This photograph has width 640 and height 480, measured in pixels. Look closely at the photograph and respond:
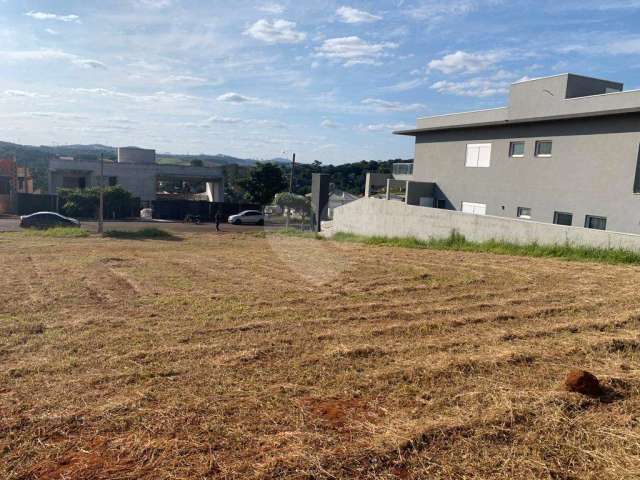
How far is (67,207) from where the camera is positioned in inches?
1412

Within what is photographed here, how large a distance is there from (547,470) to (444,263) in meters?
8.60

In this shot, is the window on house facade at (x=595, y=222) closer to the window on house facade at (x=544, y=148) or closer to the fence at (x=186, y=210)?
the window on house facade at (x=544, y=148)

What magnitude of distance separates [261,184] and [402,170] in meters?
22.2

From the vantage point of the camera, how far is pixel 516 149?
67.5ft

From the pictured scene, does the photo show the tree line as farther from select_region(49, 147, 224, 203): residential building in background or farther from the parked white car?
the parked white car

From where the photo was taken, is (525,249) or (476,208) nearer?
(525,249)

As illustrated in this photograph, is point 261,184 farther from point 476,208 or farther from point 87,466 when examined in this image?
point 87,466

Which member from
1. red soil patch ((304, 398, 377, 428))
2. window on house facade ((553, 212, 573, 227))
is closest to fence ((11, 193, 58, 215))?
window on house facade ((553, 212, 573, 227))

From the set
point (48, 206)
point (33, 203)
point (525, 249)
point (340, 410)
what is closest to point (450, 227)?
point (525, 249)

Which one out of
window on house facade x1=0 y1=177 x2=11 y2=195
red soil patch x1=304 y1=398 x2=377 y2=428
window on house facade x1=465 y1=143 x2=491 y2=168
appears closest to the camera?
red soil patch x1=304 y1=398 x2=377 y2=428

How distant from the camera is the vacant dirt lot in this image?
309 centimetres

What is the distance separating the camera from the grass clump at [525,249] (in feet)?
36.9

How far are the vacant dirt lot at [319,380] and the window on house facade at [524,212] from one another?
1154cm

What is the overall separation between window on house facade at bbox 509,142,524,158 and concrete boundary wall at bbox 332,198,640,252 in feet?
16.3
